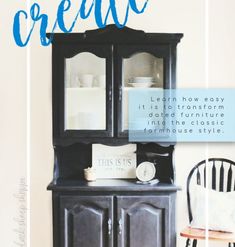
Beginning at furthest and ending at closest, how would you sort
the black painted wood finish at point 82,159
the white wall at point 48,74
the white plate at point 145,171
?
the white wall at point 48,74 < the black painted wood finish at point 82,159 < the white plate at point 145,171

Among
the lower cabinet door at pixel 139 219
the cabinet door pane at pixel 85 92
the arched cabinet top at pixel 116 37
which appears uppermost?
the arched cabinet top at pixel 116 37

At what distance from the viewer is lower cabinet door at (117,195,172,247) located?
2.71 meters

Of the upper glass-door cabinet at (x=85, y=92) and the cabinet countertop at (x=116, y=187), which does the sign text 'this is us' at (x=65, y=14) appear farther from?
the cabinet countertop at (x=116, y=187)

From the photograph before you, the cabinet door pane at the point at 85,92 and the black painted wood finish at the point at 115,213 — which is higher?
the cabinet door pane at the point at 85,92

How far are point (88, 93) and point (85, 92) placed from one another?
0.02 meters

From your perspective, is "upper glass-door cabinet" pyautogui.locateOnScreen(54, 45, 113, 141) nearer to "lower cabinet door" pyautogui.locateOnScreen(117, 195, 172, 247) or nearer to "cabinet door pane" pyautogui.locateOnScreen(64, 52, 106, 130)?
"cabinet door pane" pyautogui.locateOnScreen(64, 52, 106, 130)

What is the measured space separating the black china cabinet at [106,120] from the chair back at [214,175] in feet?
1.12

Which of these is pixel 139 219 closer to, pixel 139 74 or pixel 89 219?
pixel 89 219

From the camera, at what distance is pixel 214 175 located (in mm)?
3025

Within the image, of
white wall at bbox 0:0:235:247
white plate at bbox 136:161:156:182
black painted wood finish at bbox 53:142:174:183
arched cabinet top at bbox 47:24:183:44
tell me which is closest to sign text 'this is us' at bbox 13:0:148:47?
white wall at bbox 0:0:235:247

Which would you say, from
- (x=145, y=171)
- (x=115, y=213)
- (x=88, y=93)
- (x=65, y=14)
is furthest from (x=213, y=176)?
(x=65, y=14)

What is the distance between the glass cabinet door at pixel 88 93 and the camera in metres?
2.75

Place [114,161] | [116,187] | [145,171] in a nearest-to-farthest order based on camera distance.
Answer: [116,187] < [145,171] < [114,161]

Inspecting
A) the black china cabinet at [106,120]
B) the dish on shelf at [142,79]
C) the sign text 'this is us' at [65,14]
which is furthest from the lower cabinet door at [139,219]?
the sign text 'this is us' at [65,14]
